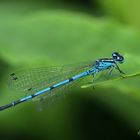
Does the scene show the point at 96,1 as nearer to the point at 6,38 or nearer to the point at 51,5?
the point at 51,5

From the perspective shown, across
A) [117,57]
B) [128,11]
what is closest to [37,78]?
[117,57]

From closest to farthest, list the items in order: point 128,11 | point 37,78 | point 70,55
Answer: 1. point 70,55
2. point 37,78
3. point 128,11

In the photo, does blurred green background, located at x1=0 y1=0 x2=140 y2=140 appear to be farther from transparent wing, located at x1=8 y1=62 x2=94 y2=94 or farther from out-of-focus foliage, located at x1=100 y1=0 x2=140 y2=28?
transparent wing, located at x1=8 y1=62 x2=94 y2=94

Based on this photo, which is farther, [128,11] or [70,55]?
[128,11]

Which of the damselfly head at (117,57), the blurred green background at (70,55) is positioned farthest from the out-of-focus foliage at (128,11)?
the damselfly head at (117,57)

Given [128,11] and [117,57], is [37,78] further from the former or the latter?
[128,11]

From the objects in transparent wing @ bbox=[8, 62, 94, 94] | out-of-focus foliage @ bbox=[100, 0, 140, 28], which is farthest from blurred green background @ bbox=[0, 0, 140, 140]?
transparent wing @ bbox=[8, 62, 94, 94]
